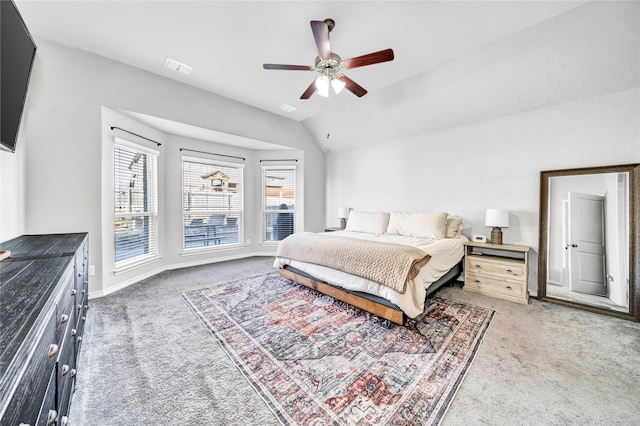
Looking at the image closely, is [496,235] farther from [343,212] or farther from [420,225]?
[343,212]

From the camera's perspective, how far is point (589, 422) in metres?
1.33

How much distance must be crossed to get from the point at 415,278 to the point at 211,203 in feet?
13.4

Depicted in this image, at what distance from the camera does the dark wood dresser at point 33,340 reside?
20.3 inches

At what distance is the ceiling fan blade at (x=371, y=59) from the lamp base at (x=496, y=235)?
2.71 m

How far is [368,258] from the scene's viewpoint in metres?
2.47

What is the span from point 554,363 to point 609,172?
2.31 meters

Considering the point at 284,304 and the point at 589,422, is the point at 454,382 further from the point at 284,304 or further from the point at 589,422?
the point at 284,304

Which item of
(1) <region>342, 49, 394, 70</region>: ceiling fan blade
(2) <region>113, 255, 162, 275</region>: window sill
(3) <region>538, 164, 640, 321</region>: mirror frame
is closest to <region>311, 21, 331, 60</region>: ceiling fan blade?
(1) <region>342, 49, 394, 70</region>: ceiling fan blade

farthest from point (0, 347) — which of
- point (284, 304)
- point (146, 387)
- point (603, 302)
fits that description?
point (603, 302)

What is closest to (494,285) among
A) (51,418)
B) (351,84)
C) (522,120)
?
(522,120)

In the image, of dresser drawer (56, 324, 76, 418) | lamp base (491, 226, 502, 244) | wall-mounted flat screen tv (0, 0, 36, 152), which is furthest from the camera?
lamp base (491, 226, 502, 244)

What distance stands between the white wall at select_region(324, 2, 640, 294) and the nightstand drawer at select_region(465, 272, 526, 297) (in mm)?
461

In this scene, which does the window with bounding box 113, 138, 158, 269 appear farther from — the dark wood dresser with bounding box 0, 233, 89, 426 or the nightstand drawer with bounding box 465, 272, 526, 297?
the nightstand drawer with bounding box 465, 272, 526, 297

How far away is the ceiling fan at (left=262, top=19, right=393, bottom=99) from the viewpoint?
6.28 feet
